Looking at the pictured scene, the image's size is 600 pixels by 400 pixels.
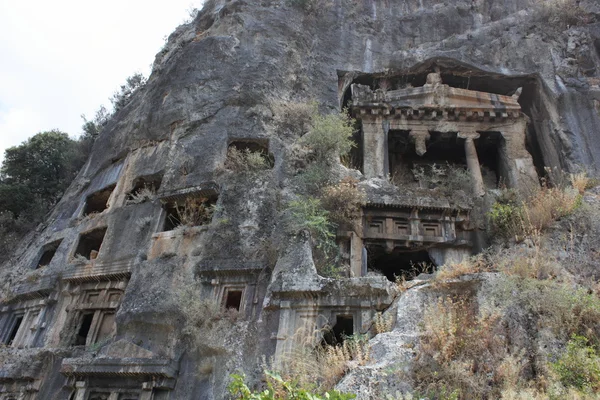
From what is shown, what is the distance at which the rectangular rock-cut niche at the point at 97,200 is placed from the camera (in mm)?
16516

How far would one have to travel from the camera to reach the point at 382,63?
17.4m

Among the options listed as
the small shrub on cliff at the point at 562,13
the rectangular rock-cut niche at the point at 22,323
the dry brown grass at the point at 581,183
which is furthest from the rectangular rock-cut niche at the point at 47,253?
the small shrub on cliff at the point at 562,13

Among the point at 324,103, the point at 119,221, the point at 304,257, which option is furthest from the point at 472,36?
the point at 119,221

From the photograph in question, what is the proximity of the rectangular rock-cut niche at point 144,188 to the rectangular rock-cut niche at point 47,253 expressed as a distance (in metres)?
3.09

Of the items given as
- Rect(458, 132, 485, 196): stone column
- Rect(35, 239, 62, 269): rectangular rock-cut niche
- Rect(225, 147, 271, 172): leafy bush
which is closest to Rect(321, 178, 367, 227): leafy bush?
Rect(225, 147, 271, 172): leafy bush

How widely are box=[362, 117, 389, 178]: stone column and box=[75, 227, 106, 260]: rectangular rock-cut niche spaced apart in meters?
8.27

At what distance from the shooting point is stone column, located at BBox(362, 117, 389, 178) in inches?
574

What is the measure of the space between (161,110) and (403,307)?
1119 cm

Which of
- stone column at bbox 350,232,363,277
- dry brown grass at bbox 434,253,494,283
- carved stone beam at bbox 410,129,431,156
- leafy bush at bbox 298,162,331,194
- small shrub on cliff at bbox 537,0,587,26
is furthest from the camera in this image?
small shrub on cliff at bbox 537,0,587,26

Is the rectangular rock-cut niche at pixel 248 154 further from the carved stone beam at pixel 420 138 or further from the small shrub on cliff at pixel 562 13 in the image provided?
the small shrub on cliff at pixel 562 13

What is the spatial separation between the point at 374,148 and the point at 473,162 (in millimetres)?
3092

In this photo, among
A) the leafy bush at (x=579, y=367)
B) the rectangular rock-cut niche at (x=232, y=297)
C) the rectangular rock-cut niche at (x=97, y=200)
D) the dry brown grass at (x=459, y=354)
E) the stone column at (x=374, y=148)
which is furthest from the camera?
the rectangular rock-cut niche at (x=97, y=200)

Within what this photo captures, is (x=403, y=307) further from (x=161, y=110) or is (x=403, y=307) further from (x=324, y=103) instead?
(x=161, y=110)

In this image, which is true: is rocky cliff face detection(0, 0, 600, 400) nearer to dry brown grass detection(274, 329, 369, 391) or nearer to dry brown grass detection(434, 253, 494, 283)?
dry brown grass detection(274, 329, 369, 391)
